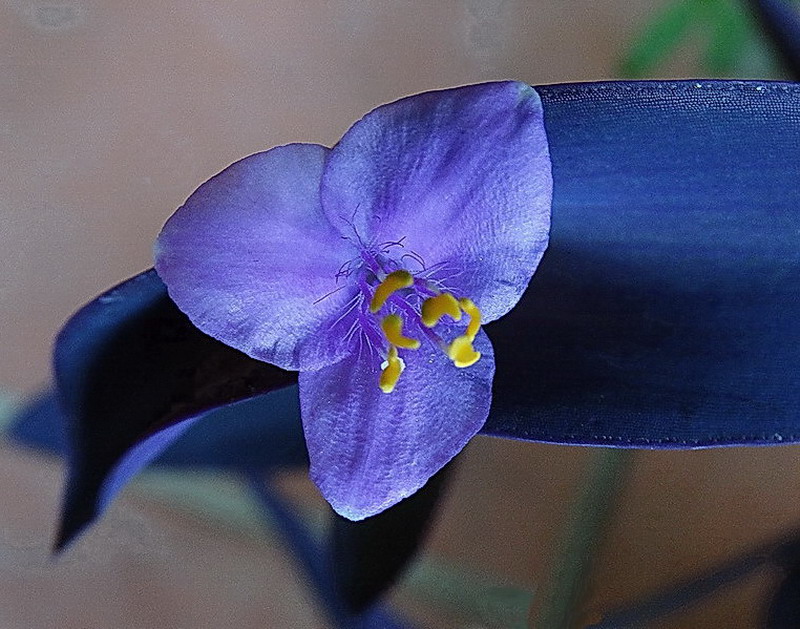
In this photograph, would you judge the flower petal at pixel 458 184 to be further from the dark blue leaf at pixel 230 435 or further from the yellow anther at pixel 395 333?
the dark blue leaf at pixel 230 435

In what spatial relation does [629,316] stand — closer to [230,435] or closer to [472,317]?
[472,317]

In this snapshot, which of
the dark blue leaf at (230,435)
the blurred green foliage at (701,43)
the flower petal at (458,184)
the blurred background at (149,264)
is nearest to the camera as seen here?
the flower petal at (458,184)

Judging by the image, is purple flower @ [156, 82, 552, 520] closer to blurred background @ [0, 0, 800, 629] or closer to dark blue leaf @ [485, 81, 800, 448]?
dark blue leaf @ [485, 81, 800, 448]

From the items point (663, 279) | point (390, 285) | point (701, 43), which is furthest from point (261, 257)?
point (701, 43)

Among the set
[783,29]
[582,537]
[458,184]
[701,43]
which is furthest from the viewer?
[701,43]

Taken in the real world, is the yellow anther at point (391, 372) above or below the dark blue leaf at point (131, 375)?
above

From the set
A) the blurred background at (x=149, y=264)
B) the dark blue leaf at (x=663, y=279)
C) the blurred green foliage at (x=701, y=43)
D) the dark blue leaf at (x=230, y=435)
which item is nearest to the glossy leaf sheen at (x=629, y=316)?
the dark blue leaf at (x=663, y=279)
